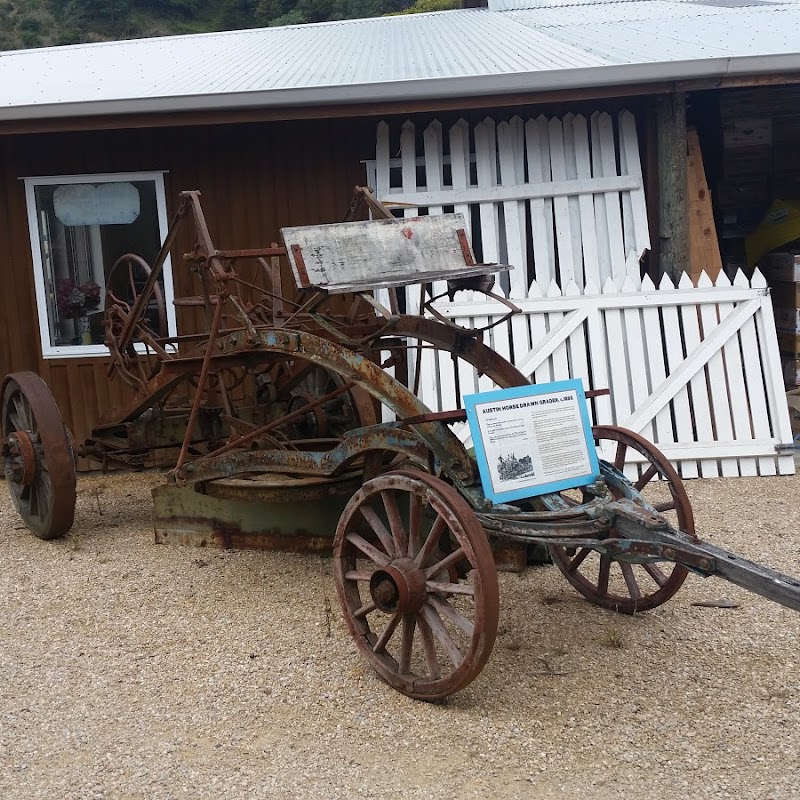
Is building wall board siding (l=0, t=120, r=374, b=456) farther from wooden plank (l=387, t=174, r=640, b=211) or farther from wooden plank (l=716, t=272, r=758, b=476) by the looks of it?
wooden plank (l=716, t=272, r=758, b=476)

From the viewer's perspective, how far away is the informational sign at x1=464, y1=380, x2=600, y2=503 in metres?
3.48

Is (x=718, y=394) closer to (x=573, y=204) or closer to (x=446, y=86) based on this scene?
(x=573, y=204)

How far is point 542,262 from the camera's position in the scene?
7367 millimetres

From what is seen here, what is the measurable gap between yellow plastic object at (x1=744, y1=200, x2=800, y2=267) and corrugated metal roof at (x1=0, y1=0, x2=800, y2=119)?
1654 mm

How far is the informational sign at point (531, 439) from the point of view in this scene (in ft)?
11.4

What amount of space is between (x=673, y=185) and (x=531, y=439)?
14.0 ft

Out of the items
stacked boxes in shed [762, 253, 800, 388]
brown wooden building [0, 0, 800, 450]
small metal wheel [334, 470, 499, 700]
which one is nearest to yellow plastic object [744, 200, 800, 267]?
stacked boxes in shed [762, 253, 800, 388]

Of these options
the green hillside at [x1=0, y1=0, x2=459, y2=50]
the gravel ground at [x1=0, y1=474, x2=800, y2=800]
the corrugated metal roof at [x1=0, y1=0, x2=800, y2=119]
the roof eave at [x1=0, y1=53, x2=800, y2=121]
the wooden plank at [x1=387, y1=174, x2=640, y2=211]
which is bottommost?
the gravel ground at [x1=0, y1=474, x2=800, y2=800]

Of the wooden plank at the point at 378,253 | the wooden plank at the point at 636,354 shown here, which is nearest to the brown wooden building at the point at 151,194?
the wooden plank at the point at 636,354

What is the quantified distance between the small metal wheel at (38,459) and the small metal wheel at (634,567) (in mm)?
2781

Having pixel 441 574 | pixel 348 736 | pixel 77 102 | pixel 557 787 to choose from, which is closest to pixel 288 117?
pixel 77 102

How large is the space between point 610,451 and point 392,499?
3.57 meters

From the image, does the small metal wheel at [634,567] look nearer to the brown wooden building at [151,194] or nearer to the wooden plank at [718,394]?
the wooden plank at [718,394]

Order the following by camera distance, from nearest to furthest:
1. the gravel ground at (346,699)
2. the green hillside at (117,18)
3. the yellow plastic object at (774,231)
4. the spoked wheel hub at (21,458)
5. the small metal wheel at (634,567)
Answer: the gravel ground at (346,699) < the small metal wheel at (634,567) < the spoked wheel hub at (21,458) < the yellow plastic object at (774,231) < the green hillside at (117,18)
